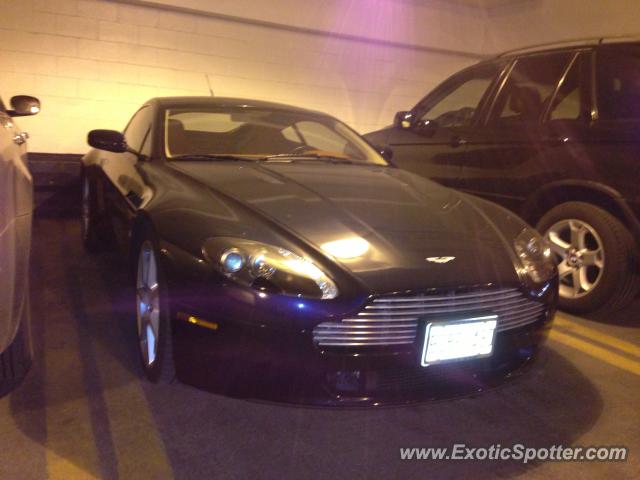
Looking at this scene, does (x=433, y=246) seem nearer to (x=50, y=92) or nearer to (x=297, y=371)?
(x=297, y=371)

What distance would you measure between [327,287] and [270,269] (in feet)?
0.67

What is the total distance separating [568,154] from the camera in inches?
144

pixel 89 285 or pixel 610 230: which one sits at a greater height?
pixel 610 230

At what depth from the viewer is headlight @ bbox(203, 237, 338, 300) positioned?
2008 mm

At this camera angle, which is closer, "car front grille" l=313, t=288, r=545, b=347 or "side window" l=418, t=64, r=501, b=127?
"car front grille" l=313, t=288, r=545, b=347

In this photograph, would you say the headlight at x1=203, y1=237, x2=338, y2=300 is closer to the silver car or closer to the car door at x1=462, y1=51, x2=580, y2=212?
the silver car

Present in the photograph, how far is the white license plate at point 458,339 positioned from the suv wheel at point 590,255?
1.66m

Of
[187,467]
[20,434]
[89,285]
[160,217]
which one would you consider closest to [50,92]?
[89,285]

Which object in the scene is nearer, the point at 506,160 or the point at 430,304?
the point at 430,304

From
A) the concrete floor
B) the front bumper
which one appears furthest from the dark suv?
the front bumper

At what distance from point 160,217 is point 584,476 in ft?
6.12

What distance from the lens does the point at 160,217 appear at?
2471 millimetres

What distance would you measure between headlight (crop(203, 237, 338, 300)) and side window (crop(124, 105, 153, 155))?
1.42m

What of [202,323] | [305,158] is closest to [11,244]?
[202,323]
